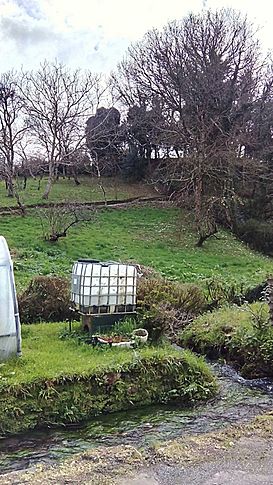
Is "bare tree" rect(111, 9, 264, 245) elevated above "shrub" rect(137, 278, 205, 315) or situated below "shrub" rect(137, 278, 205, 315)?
above

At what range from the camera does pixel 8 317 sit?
6.60m

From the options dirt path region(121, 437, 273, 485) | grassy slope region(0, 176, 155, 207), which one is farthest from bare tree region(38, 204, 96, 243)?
dirt path region(121, 437, 273, 485)

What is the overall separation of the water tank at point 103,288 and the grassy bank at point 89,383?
942mm

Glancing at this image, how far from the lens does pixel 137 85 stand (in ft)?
112

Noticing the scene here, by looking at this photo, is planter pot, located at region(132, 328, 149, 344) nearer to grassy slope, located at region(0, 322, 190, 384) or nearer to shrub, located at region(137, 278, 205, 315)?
grassy slope, located at region(0, 322, 190, 384)

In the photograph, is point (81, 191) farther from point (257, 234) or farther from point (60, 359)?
point (60, 359)

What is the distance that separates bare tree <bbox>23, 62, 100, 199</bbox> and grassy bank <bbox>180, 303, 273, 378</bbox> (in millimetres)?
19167

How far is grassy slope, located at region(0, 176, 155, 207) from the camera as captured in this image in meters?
28.2

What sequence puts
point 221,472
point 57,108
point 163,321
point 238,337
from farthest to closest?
point 57,108, point 163,321, point 238,337, point 221,472

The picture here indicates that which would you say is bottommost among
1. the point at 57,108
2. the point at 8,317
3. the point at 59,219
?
the point at 59,219

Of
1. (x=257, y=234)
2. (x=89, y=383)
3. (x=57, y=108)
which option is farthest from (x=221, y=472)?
(x=57, y=108)

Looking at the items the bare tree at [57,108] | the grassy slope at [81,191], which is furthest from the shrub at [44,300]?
the bare tree at [57,108]

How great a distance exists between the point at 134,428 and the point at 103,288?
275 cm

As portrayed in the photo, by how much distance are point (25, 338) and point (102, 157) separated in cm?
2855
